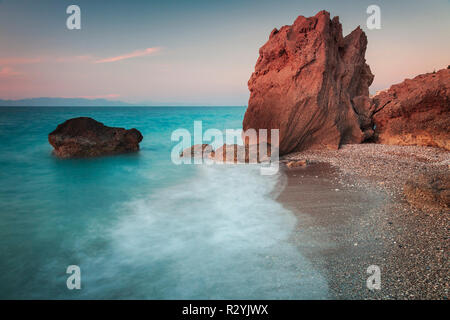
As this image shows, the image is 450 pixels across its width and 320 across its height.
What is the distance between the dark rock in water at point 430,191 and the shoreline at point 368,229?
0.54 feet

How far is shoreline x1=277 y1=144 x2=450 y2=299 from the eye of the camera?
2695 millimetres

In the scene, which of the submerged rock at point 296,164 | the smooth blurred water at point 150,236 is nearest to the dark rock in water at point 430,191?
the smooth blurred water at point 150,236

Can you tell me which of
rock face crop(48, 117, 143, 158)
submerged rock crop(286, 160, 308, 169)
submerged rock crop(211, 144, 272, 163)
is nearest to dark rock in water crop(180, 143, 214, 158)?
submerged rock crop(211, 144, 272, 163)

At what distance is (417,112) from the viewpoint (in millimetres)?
8977

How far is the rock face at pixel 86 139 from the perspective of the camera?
9688 mm

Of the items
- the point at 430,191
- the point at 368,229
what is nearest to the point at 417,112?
the point at 430,191

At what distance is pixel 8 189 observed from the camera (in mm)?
6609

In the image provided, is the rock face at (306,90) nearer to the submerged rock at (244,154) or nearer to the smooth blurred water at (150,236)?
the submerged rock at (244,154)

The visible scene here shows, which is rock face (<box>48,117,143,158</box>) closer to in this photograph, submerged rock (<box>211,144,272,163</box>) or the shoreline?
submerged rock (<box>211,144,272,163</box>)

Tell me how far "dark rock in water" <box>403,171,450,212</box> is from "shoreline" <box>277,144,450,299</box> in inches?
6.5

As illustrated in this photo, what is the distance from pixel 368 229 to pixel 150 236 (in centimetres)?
322

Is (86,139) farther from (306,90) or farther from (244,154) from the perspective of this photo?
(306,90)
